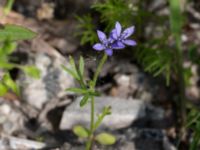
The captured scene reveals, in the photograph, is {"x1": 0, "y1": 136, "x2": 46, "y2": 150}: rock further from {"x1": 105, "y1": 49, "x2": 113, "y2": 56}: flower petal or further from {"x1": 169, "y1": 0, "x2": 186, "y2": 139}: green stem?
{"x1": 105, "y1": 49, "x2": 113, "y2": 56}: flower petal

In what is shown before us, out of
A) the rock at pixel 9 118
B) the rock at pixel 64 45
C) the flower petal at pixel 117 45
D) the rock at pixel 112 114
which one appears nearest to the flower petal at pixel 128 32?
the flower petal at pixel 117 45

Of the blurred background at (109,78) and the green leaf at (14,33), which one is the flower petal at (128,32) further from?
the blurred background at (109,78)

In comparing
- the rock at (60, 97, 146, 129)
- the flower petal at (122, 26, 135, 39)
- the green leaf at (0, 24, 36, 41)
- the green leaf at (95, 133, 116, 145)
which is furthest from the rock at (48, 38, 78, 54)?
the flower petal at (122, 26, 135, 39)

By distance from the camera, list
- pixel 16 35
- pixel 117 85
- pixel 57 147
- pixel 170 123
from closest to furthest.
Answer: pixel 16 35 → pixel 57 147 → pixel 170 123 → pixel 117 85

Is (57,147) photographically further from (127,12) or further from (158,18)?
(158,18)

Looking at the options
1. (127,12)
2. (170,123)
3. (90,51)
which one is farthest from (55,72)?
(170,123)
